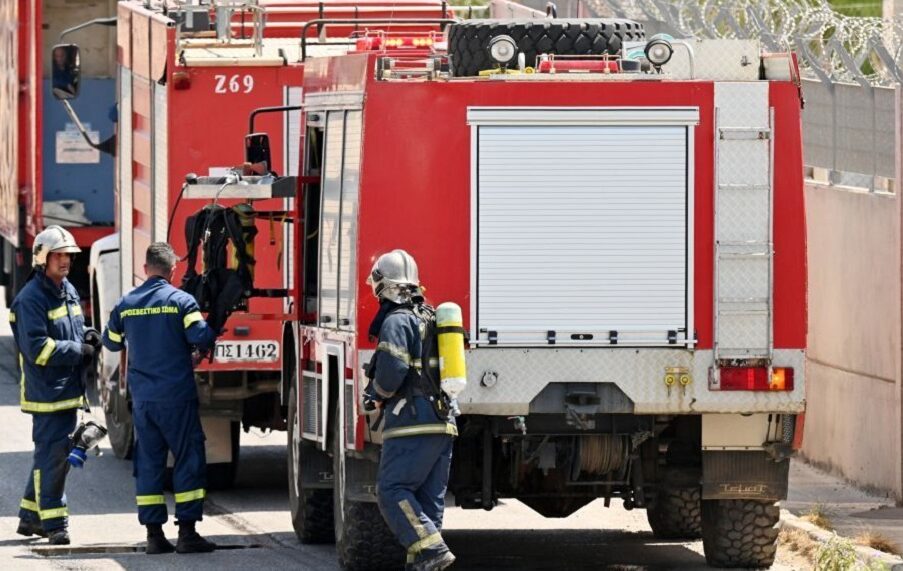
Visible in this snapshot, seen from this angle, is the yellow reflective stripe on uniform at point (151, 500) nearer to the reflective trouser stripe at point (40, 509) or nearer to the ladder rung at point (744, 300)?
the reflective trouser stripe at point (40, 509)

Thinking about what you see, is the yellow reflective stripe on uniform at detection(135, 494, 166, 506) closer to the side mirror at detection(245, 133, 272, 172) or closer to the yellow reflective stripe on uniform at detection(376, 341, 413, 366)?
the side mirror at detection(245, 133, 272, 172)

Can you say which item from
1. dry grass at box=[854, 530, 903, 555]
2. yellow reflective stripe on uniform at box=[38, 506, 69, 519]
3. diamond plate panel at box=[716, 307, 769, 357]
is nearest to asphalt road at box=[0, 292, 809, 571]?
yellow reflective stripe on uniform at box=[38, 506, 69, 519]

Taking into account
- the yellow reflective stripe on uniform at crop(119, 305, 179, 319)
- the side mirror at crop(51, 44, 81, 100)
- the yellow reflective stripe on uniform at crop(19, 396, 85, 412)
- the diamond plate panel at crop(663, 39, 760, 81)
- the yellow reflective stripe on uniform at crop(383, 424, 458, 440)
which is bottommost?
the yellow reflective stripe on uniform at crop(19, 396, 85, 412)

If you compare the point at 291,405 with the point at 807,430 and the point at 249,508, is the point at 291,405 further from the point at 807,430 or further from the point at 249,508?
the point at 807,430

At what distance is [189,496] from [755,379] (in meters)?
3.20

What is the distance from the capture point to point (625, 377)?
10438 mm

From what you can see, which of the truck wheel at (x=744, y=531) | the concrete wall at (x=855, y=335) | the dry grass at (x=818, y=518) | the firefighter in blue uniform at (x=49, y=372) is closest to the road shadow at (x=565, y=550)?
the truck wheel at (x=744, y=531)

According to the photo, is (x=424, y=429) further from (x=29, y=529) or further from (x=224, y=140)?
(x=224, y=140)

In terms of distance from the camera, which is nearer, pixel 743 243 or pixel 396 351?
pixel 396 351

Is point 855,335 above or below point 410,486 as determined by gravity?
above

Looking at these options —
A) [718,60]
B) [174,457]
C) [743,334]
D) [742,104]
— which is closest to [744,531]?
[743,334]

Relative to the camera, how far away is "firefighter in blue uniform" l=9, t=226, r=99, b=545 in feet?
A: 40.0

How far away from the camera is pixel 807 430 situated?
49.9 feet

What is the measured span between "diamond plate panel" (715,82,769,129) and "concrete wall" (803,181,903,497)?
10.8 feet
